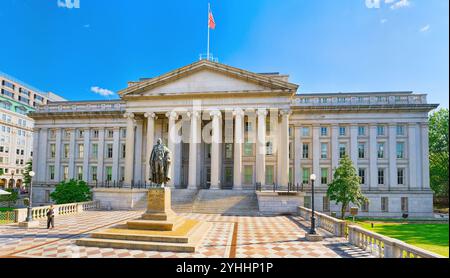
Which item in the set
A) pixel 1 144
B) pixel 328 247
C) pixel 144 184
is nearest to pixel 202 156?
pixel 144 184

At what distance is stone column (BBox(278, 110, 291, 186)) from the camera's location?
3459 cm

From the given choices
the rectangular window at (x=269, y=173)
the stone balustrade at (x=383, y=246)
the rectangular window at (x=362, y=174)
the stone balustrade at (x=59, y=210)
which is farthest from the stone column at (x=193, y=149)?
the rectangular window at (x=362, y=174)

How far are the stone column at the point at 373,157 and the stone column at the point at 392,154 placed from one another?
191 centimetres

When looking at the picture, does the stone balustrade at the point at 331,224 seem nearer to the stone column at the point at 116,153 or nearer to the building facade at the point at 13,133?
the stone column at the point at 116,153

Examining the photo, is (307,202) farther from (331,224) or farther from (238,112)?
(331,224)

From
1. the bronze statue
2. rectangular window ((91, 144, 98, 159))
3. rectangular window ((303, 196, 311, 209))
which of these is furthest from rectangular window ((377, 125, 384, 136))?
rectangular window ((91, 144, 98, 159))

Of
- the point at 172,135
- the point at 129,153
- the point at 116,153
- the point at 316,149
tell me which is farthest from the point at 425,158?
the point at 116,153

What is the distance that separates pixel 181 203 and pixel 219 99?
1437cm

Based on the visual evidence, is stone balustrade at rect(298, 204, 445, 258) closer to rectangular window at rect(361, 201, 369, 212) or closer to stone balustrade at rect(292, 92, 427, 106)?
rectangular window at rect(361, 201, 369, 212)

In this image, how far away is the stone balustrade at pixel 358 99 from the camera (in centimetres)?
4078

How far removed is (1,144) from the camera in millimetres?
72938

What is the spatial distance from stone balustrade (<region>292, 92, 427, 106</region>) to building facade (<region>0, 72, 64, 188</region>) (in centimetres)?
6604

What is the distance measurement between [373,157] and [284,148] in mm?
15251
